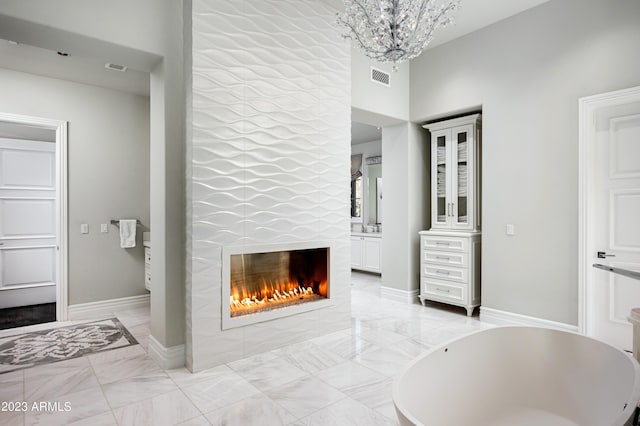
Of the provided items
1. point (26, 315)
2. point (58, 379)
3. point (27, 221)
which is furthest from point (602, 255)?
point (27, 221)

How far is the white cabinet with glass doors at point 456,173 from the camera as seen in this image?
4.50 meters

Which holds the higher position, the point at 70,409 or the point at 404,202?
the point at 404,202

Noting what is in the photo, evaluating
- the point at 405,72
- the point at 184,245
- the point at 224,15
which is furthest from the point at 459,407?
the point at 405,72

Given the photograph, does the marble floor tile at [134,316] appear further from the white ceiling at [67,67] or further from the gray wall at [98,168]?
the white ceiling at [67,67]

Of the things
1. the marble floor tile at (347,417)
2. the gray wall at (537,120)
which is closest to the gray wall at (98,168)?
the marble floor tile at (347,417)

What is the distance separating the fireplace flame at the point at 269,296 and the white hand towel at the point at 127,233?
2204 mm

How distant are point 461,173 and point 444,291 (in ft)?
4.86

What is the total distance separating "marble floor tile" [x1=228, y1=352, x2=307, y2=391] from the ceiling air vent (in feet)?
11.1

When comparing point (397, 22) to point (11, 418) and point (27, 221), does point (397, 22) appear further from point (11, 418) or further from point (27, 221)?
point (27, 221)

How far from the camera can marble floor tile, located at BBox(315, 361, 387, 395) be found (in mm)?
2621

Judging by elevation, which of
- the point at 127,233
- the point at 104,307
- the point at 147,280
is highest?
the point at 127,233

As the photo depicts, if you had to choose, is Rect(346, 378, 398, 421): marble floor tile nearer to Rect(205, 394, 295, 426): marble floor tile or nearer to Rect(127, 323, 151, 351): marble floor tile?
Rect(205, 394, 295, 426): marble floor tile

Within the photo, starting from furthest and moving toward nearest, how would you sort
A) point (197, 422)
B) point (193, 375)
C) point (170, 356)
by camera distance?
1. point (170, 356)
2. point (193, 375)
3. point (197, 422)

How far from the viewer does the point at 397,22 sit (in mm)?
2217
